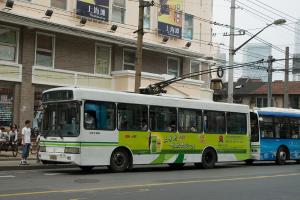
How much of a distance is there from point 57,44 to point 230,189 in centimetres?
Result: 1792

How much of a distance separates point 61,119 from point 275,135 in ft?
42.3

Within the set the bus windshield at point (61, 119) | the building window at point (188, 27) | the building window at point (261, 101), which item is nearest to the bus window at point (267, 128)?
the bus windshield at point (61, 119)

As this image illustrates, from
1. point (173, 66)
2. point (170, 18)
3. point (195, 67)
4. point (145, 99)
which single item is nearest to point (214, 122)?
point (145, 99)

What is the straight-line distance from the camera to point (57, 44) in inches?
1192

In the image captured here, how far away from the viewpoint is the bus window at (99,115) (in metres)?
18.6

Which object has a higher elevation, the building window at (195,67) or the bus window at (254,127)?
the building window at (195,67)

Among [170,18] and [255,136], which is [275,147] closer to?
[255,136]

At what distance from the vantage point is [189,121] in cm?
2258

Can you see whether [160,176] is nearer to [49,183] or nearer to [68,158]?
[68,158]

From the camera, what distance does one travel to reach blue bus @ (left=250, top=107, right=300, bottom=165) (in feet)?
87.2

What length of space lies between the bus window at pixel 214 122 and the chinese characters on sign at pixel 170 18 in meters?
12.9

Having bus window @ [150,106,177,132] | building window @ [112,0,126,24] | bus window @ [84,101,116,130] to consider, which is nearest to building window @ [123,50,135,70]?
building window @ [112,0,126,24]

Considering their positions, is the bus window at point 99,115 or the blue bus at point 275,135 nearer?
the bus window at point 99,115

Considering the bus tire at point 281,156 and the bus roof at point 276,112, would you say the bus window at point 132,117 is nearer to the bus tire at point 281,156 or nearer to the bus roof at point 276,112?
the bus roof at point 276,112
